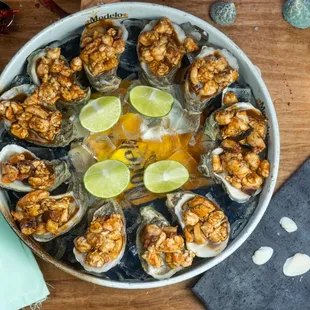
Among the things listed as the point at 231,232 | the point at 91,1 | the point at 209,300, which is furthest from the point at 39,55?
the point at 209,300

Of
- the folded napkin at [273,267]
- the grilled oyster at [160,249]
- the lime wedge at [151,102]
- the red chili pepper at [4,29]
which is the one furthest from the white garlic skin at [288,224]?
the red chili pepper at [4,29]

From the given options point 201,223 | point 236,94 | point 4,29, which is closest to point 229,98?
point 236,94

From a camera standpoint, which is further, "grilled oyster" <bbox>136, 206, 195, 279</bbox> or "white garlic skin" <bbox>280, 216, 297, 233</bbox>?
"white garlic skin" <bbox>280, 216, 297, 233</bbox>

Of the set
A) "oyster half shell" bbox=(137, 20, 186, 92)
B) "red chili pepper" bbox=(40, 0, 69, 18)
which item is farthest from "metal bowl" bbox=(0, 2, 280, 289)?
"red chili pepper" bbox=(40, 0, 69, 18)

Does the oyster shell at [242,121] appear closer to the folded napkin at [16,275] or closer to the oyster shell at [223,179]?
the oyster shell at [223,179]

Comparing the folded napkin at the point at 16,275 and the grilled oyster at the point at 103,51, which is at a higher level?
the grilled oyster at the point at 103,51

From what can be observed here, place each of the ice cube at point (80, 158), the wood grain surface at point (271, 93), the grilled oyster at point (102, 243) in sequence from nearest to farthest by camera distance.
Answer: the grilled oyster at point (102, 243)
the ice cube at point (80, 158)
the wood grain surface at point (271, 93)

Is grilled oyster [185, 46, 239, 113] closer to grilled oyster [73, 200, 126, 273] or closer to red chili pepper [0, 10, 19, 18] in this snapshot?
grilled oyster [73, 200, 126, 273]
